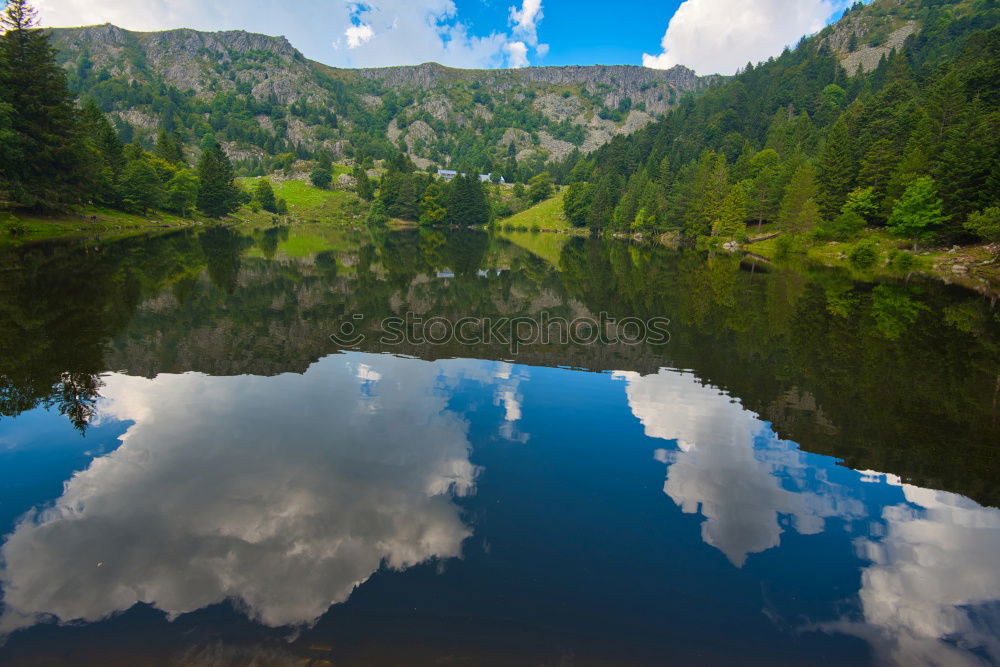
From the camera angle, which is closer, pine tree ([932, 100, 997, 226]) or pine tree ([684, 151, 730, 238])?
pine tree ([932, 100, 997, 226])

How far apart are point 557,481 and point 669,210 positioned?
118240mm

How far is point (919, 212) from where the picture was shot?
54.6 metres

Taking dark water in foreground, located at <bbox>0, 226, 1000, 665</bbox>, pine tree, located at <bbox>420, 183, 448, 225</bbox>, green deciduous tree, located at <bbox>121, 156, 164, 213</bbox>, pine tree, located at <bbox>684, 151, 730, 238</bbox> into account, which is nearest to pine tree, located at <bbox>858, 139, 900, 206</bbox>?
pine tree, located at <bbox>684, 151, 730, 238</bbox>

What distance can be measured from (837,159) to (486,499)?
9378 cm

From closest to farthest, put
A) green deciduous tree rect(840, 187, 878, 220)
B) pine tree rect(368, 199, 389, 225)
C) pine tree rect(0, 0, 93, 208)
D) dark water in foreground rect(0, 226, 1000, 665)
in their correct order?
1. dark water in foreground rect(0, 226, 1000, 665)
2. pine tree rect(0, 0, 93, 208)
3. green deciduous tree rect(840, 187, 878, 220)
4. pine tree rect(368, 199, 389, 225)

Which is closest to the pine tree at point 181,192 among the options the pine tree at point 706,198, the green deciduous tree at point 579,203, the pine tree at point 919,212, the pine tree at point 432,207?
the pine tree at point 432,207

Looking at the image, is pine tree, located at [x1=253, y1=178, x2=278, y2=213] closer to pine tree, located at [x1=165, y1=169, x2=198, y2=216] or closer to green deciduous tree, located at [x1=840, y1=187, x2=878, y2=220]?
pine tree, located at [x1=165, y1=169, x2=198, y2=216]

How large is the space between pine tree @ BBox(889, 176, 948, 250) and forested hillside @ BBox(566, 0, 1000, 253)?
0.13 meters

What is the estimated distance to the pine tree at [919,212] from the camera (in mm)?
53375

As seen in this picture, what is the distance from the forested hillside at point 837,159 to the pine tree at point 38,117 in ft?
319

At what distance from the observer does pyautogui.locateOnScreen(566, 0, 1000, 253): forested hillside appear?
53875mm

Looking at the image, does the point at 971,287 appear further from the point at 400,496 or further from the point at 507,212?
the point at 507,212

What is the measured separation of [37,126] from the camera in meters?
54.5

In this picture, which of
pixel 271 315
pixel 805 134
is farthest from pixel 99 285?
pixel 805 134
